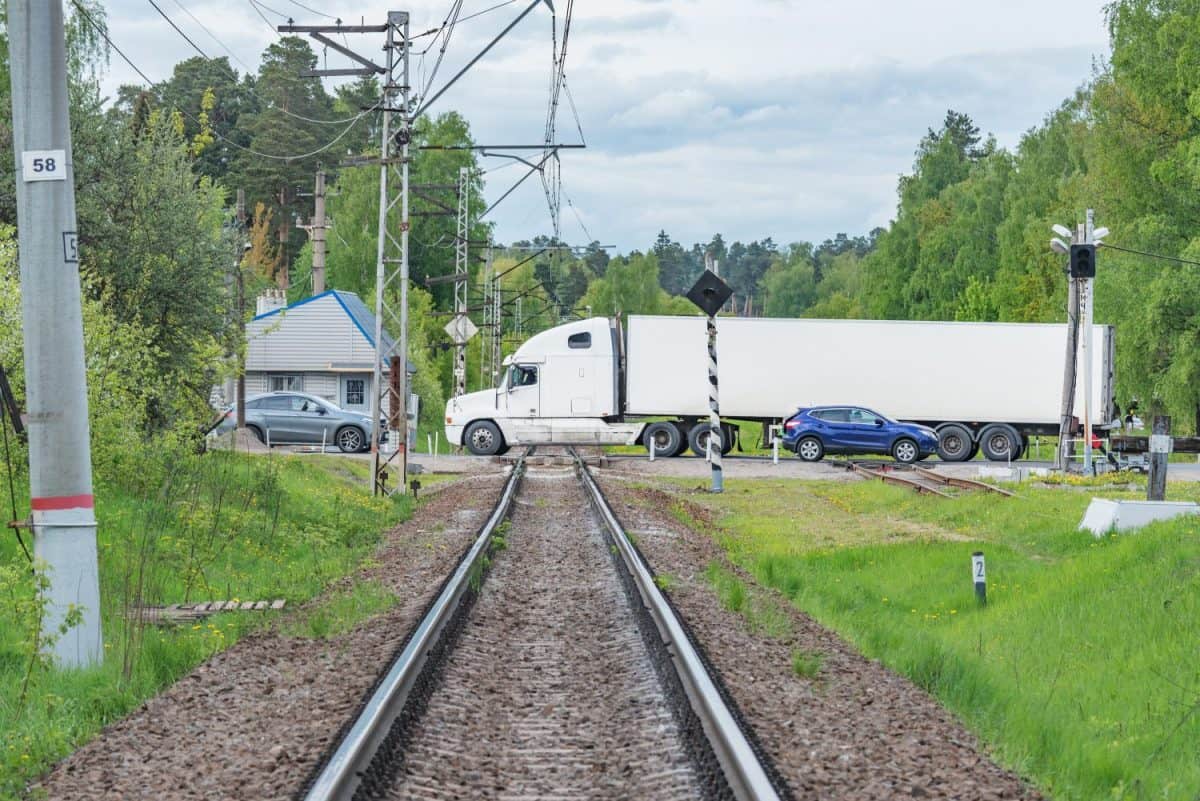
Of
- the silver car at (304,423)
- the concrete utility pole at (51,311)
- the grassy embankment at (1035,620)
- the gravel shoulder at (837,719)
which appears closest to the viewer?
the gravel shoulder at (837,719)

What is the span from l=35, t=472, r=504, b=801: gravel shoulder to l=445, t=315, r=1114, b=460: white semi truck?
28286 millimetres

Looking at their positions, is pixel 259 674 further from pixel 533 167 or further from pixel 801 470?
pixel 801 470

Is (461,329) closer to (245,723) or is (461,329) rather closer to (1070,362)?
(1070,362)

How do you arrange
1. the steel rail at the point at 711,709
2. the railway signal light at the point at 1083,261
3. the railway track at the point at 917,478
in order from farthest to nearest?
the railway signal light at the point at 1083,261
the railway track at the point at 917,478
the steel rail at the point at 711,709

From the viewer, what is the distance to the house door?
6272 centimetres

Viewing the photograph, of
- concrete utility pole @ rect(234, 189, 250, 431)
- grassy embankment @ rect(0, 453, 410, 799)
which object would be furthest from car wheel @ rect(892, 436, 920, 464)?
grassy embankment @ rect(0, 453, 410, 799)

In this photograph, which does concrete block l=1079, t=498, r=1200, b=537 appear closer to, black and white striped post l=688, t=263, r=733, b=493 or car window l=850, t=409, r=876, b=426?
black and white striped post l=688, t=263, r=733, b=493

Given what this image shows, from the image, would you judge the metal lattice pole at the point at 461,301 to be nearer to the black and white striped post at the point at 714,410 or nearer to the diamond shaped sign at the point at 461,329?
the diamond shaped sign at the point at 461,329

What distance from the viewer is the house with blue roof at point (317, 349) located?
200 feet

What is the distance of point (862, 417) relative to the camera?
130ft

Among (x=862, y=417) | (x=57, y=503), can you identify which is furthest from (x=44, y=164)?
(x=862, y=417)

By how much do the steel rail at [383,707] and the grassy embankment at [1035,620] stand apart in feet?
9.68

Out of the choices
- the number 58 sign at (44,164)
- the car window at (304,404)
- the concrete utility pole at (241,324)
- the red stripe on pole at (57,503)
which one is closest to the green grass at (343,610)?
the red stripe on pole at (57,503)

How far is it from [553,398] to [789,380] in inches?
273
